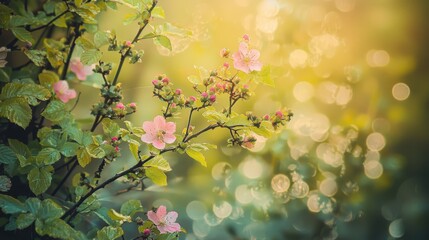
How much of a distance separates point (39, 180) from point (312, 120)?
50.5 inches

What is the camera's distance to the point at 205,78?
1.04 metres

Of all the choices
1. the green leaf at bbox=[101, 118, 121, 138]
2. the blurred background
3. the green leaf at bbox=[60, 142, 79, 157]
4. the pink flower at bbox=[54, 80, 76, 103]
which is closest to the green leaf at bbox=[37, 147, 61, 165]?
the green leaf at bbox=[60, 142, 79, 157]

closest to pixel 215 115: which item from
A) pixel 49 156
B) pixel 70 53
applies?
pixel 49 156

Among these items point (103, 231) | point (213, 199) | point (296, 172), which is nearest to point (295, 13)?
point (296, 172)

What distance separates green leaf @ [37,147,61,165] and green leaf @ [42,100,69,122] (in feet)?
0.28

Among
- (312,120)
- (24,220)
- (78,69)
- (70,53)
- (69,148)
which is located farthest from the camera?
(312,120)

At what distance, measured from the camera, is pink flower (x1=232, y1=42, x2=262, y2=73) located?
104 centimetres

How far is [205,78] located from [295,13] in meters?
1.17

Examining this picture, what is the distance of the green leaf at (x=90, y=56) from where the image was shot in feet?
3.46

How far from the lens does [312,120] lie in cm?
202

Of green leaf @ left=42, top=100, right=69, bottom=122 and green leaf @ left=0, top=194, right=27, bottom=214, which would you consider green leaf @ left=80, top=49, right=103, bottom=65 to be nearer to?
green leaf @ left=42, top=100, right=69, bottom=122

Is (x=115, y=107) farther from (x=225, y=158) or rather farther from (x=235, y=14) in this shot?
(x=235, y=14)

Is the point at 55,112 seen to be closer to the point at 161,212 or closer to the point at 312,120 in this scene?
the point at 161,212

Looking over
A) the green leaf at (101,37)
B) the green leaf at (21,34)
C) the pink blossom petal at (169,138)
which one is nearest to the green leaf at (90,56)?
the green leaf at (101,37)
